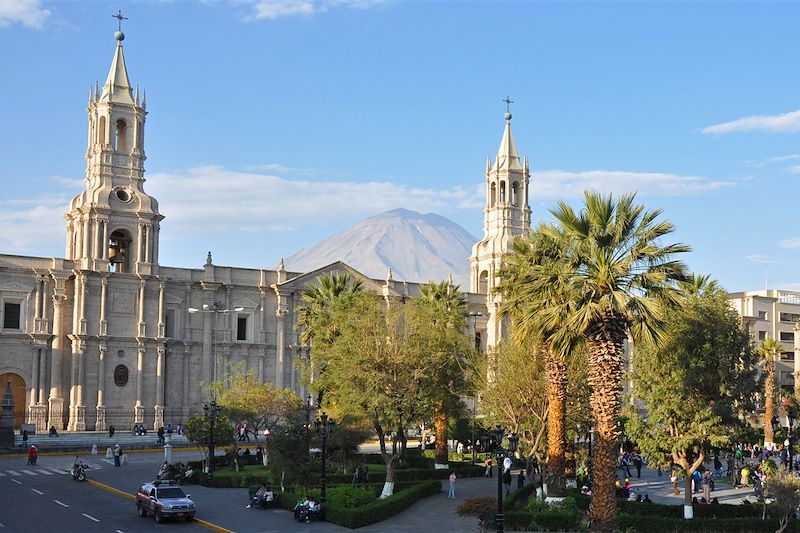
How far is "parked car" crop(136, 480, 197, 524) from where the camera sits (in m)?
35.4

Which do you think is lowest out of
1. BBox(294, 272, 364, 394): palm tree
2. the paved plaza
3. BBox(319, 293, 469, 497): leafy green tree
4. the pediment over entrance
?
the paved plaza

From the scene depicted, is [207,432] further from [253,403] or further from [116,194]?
[116,194]

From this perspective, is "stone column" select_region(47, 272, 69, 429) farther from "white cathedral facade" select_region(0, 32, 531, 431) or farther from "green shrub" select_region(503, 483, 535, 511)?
"green shrub" select_region(503, 483, 535, 511)

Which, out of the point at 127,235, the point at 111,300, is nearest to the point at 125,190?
the point at 127,235

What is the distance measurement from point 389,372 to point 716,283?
14.7 metres

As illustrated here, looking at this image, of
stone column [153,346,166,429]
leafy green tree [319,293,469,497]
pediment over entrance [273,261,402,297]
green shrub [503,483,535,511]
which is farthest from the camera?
pediment over entrance [273,261,402,297]

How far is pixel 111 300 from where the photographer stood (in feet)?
244

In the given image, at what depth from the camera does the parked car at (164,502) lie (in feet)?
116

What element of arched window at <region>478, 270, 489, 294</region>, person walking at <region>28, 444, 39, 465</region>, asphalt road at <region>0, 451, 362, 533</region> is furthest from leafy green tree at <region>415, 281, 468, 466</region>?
arched window at <region>478, 270, 489, 294</region>

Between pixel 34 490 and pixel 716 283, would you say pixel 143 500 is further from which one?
pixel 716 283

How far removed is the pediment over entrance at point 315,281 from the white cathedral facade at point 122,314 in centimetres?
19

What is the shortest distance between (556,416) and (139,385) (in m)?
43.7

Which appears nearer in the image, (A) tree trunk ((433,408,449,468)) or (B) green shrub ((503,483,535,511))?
(B) green shrub ((503,483,535,511))

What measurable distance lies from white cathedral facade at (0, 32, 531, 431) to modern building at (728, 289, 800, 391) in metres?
49.3
